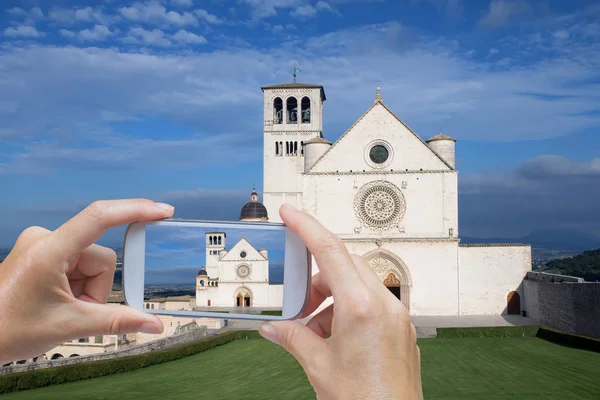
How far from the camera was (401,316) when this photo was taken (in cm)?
183

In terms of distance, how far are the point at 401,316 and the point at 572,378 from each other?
17301 millimetres

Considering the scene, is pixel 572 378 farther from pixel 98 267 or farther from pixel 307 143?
pixel 307 143

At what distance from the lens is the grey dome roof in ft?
157

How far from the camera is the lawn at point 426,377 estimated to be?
15820 millimetres

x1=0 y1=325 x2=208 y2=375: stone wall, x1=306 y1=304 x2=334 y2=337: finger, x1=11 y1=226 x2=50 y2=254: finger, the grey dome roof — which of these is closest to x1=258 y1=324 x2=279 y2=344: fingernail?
x1=306 y1=304 x2=334 y2=337: finger

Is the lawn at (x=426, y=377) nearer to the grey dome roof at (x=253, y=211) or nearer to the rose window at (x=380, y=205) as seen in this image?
the rose window at (x=380, y=205)

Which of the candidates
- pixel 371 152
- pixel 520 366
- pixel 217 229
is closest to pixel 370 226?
pixel 371 152

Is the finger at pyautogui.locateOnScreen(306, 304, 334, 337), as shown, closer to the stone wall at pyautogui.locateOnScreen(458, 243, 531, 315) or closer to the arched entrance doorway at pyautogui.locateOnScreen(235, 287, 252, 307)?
the stone wall at pyautogui.locateOnScreen(458, 243, 531, 315)

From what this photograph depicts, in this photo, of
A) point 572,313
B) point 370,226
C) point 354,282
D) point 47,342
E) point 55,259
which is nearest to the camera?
point 354,282

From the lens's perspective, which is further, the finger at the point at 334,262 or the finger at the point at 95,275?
the finger at the point at 95,275

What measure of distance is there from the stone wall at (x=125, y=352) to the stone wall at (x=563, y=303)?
15.7m

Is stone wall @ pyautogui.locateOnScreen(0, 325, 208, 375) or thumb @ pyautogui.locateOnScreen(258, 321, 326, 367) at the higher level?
thumb @ pyautogui.locateOnScreen(258, 321, 326, 367)

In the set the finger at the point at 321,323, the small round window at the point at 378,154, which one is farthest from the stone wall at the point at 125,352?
the finger at the point at 321,323

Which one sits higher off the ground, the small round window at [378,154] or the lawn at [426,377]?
the small round window at [378,154]
